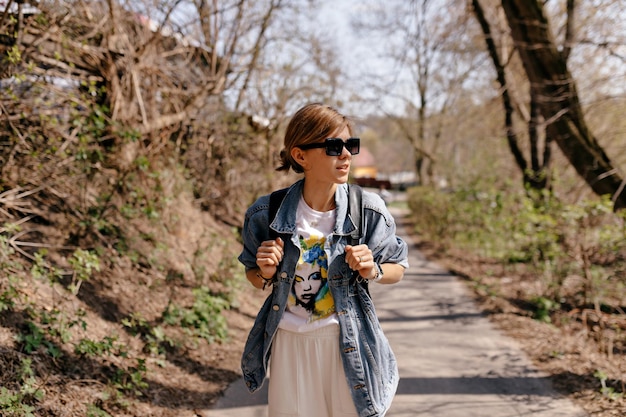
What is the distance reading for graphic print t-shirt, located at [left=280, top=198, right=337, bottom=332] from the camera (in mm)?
2234

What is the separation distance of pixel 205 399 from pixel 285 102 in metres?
7.51

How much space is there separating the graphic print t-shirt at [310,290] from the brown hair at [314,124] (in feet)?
1.21

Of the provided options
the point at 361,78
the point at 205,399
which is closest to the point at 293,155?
the point at 205,399

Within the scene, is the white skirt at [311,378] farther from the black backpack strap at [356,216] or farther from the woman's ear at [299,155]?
the woman's ear at [299,155]

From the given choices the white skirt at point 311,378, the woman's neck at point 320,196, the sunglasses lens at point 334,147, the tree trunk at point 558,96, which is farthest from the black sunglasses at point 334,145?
the tree trunk at point 558,96

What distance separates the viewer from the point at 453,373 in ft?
15.8

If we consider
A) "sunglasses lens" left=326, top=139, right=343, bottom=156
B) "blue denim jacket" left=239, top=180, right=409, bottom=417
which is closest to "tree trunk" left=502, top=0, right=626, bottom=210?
"blue denim jacket" left=239, top=180, right=409, bottom=417

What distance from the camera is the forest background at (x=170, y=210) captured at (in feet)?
13.3

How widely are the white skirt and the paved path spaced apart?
6.34 feet

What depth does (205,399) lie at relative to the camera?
4.25 m

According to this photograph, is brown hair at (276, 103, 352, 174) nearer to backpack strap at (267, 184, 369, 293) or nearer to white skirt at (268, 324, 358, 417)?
backpack strap at (267, 184, 369, 293)

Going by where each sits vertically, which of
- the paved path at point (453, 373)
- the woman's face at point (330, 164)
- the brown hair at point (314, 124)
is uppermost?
the brown hair at point (314, 124)

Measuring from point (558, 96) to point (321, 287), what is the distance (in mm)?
5391

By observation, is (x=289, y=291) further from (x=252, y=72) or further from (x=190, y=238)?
(x=252, y=72)
